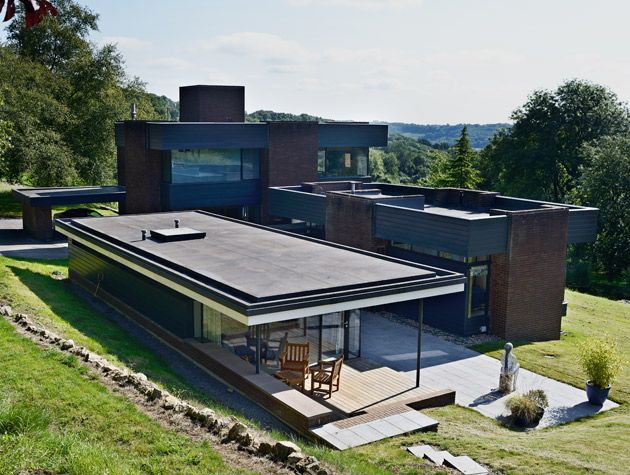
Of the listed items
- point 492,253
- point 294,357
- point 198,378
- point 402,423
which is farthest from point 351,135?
point 402,423

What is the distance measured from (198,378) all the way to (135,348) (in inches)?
104

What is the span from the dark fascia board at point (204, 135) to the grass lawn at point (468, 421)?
8.37 meters

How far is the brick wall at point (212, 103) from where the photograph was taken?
3809 centimetres

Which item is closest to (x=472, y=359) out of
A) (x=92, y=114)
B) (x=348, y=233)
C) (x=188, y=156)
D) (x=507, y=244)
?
(x=507, y=244)

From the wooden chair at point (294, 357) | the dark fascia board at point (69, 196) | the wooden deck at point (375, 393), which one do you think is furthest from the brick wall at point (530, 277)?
the dark fascia board at point (69, 196)

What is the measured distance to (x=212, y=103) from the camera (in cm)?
3844

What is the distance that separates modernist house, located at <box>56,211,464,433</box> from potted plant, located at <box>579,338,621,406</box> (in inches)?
149

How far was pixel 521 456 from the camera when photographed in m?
11.8

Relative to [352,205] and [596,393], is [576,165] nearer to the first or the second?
[352,205]

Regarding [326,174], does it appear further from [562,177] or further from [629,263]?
[562,177]

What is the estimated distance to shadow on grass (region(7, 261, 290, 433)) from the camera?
15.8 meters

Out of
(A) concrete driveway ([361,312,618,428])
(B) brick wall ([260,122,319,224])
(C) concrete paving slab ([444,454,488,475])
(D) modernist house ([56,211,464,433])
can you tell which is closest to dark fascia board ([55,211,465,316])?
(D) modernist house ([56,211,464,433])

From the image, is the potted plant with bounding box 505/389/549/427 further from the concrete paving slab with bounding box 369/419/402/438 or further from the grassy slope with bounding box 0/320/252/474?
the grassy slope with bounding box 0/320/252/474

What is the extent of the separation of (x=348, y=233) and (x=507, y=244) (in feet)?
23.0
